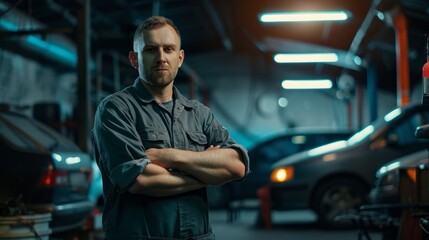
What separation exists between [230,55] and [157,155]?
17843 mm

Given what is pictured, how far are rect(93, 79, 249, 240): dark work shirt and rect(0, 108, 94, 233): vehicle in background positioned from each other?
284 cm

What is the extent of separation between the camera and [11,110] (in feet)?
20.7

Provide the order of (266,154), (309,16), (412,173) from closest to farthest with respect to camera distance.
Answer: (412,173), (309,16), (266,154)

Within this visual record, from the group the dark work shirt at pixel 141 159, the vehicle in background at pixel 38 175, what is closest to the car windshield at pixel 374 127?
the vehicle in background at pixel 38 175

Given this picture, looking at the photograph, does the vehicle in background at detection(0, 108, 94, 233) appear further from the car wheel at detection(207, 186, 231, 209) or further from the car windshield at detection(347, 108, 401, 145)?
the car wheel at detection(207, 186, 231, 209)

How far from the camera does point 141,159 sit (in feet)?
7.87

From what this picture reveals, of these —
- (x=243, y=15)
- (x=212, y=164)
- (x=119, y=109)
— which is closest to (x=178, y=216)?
(x=212, y=164)

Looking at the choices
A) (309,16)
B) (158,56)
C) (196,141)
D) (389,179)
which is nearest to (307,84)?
(309,16)

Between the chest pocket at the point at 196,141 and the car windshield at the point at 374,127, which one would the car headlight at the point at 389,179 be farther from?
the chest pocket at the point at 196,141

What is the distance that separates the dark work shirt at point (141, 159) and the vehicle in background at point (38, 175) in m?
2.84

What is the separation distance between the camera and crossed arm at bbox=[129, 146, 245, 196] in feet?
7.89

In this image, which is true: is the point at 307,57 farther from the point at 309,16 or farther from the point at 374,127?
the point at 374,127

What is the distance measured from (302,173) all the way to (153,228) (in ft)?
22.5

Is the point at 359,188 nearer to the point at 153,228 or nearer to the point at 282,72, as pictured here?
the point at 153,228
